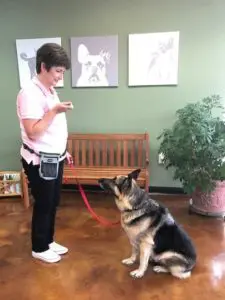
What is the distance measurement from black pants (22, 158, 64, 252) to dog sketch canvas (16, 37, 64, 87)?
1.67 m

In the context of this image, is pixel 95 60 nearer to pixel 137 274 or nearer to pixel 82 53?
pixel 82 53

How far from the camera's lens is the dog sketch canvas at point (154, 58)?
3.20 metres

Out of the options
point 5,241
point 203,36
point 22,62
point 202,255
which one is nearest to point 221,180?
point 202,255

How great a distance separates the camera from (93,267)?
2.15 meters

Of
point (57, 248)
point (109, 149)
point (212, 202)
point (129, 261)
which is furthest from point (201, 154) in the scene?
point (57, 248)

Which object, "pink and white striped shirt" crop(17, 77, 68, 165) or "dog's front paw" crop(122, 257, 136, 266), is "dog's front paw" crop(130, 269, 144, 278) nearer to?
"dog's front paw" crop(122, 257, 136, 266)

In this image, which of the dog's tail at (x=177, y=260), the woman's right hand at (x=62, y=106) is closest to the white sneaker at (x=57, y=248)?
the dog's tail at (x=177, y=260)

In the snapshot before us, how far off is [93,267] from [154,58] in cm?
225

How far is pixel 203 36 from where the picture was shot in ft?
10.4

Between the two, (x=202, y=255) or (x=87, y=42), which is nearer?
(x=202, y=255)

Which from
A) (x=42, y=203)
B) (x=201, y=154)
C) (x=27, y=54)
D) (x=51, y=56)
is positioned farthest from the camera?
(x=27, y=54)

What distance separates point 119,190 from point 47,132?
0.60m

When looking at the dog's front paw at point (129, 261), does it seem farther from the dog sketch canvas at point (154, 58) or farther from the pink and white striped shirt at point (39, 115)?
the dog sketch canvas at point (154, 58)

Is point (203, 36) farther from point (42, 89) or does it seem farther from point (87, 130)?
point (42, 89)
